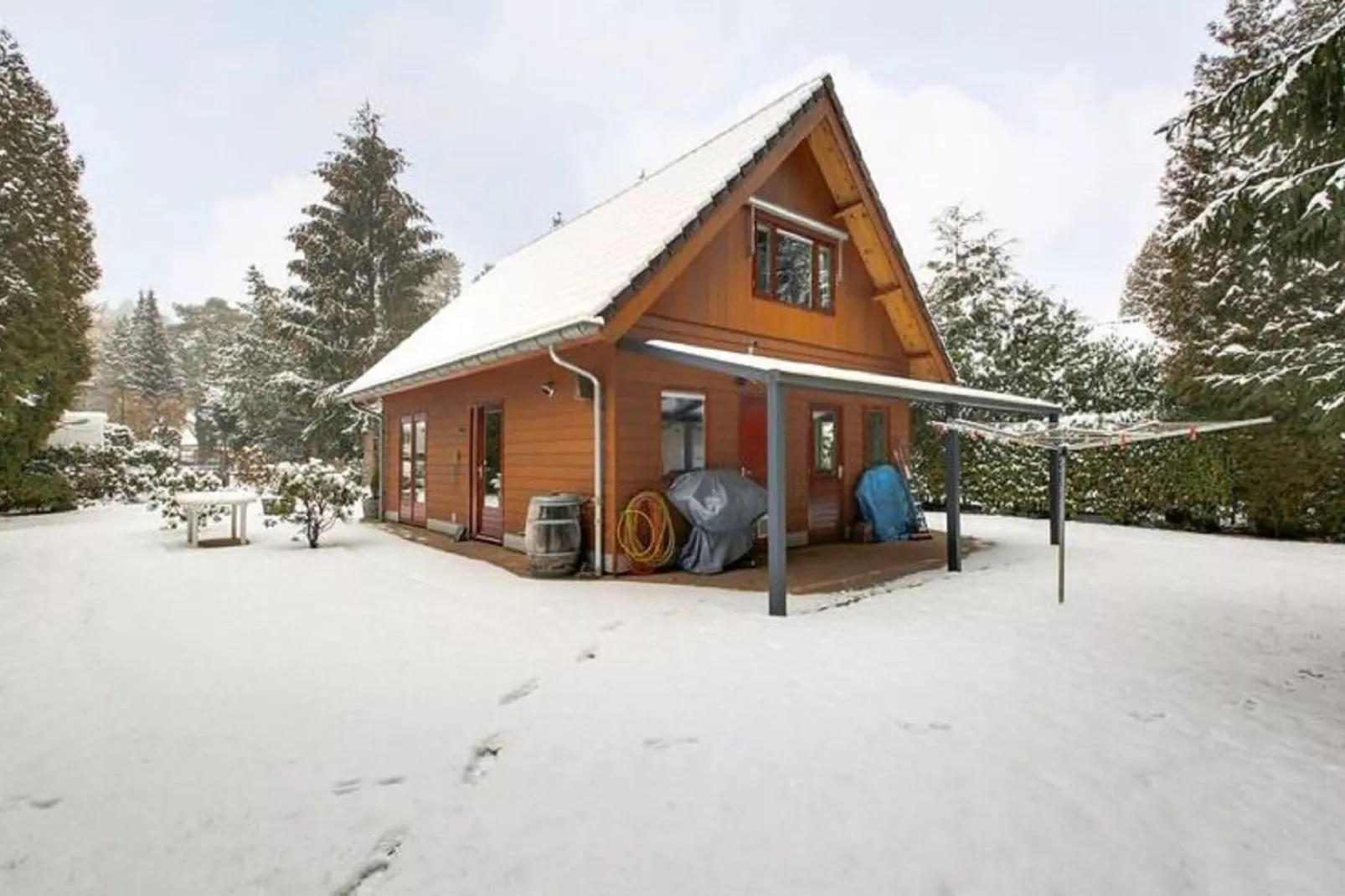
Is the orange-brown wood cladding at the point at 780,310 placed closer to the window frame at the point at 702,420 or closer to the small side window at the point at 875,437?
the window frame at the point at 702,420

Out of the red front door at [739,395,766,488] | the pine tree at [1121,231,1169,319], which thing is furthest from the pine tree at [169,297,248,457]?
the pine tree at [1121,231,1169,319]

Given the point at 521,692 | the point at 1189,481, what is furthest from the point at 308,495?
the point at 1189,481

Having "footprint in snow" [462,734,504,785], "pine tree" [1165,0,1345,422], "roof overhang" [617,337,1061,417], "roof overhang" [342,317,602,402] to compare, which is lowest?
"footprint in snow" [462,734,504,785]

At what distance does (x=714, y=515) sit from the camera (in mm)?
6762

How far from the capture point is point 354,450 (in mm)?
20234

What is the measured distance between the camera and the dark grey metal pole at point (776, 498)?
5148 mm

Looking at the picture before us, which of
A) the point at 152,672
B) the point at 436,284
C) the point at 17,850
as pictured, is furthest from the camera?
the point at 436,284

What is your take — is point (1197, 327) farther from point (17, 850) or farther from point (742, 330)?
point (17, 850)

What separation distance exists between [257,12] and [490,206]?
23.5 meters

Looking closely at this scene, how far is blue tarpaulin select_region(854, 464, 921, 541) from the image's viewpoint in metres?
9.35

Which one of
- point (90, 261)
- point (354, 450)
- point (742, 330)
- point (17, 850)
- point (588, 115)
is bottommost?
point (17, 850)

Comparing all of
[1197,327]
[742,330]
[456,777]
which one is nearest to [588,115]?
[742,330]

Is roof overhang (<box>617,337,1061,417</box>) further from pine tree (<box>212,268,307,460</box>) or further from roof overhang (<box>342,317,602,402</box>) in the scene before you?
pine tree (<box>212,268,307,460</box>)

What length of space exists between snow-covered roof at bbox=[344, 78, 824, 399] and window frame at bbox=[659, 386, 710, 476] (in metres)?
1.37
